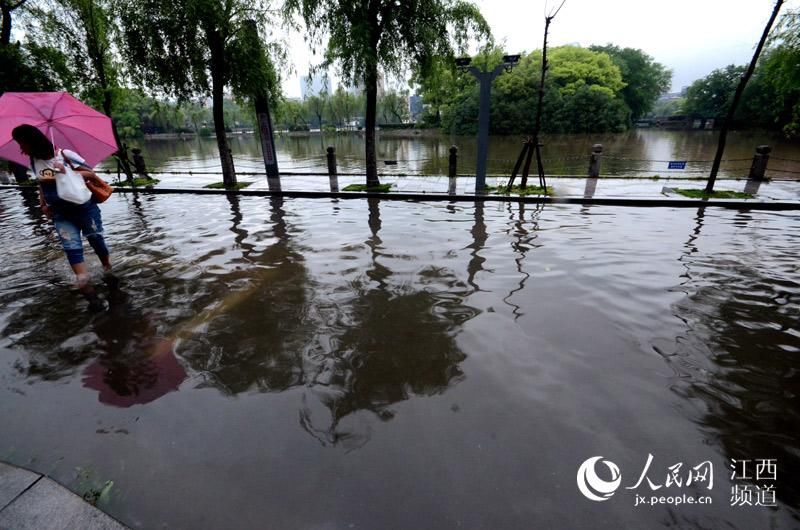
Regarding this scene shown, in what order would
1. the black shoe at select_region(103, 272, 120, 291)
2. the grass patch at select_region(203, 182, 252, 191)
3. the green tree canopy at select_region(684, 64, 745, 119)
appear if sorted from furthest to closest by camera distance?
the green tree canopy at select_region(684, 64, 745, 119) → the grass patch at select_region(203, 182, 252, 191) → the black shoe at select_region(103, 272, 120, 291)

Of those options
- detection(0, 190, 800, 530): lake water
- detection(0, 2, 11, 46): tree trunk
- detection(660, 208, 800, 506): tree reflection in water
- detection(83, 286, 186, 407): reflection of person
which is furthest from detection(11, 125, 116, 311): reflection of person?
detection(0, 2, 11, 46): tree trunk

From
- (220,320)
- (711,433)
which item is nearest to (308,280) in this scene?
(220,320)

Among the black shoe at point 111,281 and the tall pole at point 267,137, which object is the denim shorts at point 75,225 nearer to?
the black shoe at point 111,281

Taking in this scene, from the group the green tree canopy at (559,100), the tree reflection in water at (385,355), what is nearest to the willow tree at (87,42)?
the tree reflection in water at (385,355)

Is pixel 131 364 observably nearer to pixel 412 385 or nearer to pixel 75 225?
pixel 75 225

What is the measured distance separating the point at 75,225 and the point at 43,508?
12.0ft

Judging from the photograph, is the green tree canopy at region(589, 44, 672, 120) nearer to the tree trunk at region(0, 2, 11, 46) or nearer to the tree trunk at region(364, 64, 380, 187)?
the tree trunk at region(364, 64, 380, 187)

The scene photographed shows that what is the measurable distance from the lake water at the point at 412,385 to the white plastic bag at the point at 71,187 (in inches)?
51.1

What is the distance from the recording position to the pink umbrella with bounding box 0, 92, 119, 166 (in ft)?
15.4

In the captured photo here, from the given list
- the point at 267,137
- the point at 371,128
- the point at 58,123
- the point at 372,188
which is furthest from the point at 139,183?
the point at 58,123

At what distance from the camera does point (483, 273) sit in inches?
213

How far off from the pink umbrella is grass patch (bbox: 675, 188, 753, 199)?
42.6ft

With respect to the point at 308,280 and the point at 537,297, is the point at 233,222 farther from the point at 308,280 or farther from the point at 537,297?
the point at 537,297

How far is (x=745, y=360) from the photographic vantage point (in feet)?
11.1
